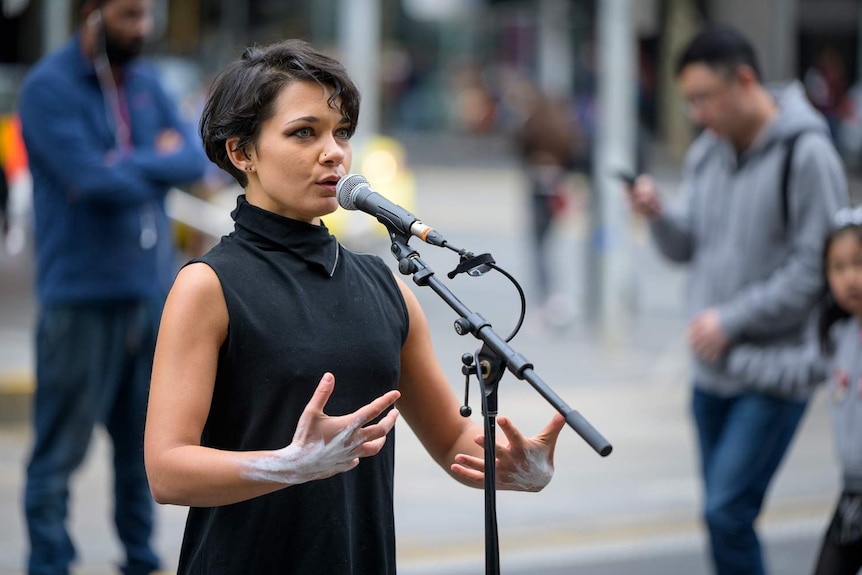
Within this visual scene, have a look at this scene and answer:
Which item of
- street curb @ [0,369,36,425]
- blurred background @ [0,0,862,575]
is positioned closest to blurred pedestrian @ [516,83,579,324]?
blurred background @ [0,0,862,575]

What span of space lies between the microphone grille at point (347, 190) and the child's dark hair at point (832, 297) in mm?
2043

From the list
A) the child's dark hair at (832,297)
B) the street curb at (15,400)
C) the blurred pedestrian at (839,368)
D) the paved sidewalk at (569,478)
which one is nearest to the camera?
the blurred pedestrian at (839,368)

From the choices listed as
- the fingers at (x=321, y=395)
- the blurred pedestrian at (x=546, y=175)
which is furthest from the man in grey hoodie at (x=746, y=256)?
the blurred pedestrian at (x=546, y=175)

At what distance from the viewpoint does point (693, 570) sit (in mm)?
5637

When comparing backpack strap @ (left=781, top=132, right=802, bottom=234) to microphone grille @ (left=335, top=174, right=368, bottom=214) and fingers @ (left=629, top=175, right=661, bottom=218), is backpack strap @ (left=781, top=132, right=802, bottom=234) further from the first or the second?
microphone grille @ (left=335, top=174, right=368, bottom=214)

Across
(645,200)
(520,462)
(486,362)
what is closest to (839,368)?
(645,200)

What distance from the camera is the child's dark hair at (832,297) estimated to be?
157 inches

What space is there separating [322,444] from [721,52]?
2600 millimetres

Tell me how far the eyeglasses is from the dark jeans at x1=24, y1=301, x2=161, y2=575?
7.37ft

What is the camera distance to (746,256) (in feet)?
14.2

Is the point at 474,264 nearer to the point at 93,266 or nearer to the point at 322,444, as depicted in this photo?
the point at 322,444

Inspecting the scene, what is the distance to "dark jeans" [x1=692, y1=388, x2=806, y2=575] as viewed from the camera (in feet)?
13.8

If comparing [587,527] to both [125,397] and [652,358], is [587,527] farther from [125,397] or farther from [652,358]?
[652,358]

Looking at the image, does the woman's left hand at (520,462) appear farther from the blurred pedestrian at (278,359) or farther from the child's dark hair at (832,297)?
the child's dark hair at (832,297)
